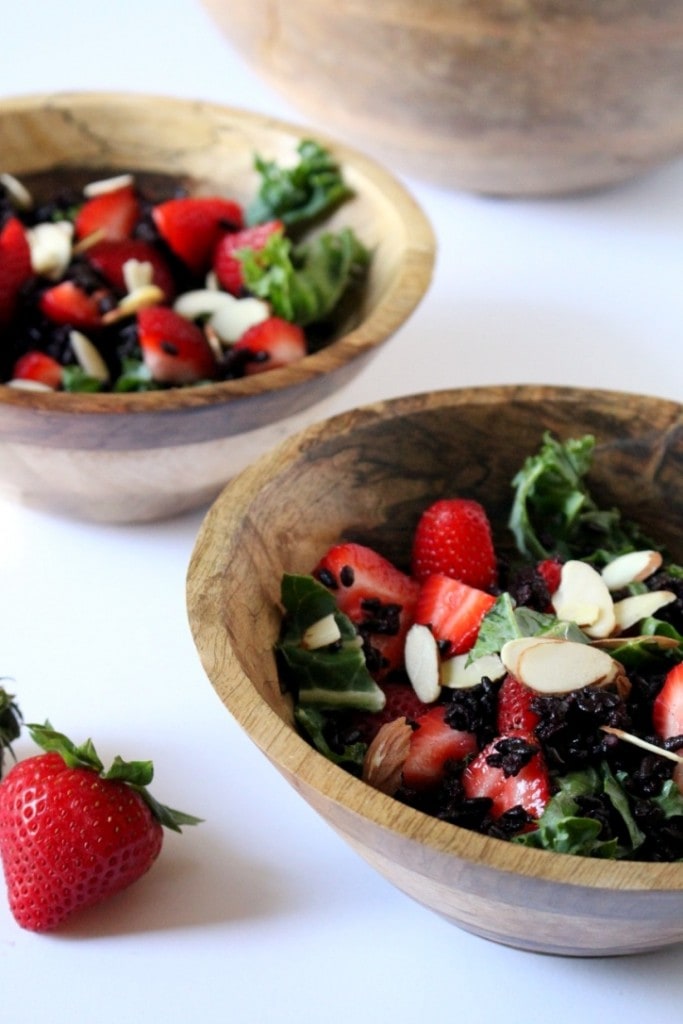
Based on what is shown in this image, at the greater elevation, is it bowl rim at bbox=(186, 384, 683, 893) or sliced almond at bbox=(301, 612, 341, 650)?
bowl rim at bbox=(186, 384, 683, 893)

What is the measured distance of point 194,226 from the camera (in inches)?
58.5

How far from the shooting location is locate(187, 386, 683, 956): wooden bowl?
748mm

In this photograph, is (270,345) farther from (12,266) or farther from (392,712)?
(392,712)

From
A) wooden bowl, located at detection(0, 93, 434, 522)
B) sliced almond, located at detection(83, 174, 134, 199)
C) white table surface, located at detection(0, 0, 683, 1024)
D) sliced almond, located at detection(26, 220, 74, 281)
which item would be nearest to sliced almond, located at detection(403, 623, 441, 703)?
white table surface, located at detection(0, 0, 683, 1024)

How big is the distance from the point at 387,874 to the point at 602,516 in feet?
1.29

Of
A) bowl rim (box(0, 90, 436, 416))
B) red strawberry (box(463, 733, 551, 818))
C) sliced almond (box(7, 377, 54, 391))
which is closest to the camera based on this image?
red strawberry (box(463, 733, 551, 818))

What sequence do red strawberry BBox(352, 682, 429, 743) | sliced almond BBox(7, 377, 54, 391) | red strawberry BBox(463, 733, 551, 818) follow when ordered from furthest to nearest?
sliced almond BBox(7, 377, 54, 391) < red strawberry BBox(352, 682, 429, 743) < red strawberry BBox(463, 733, 551, 818)

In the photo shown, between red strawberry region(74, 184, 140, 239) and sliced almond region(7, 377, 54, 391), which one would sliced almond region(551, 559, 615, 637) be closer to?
sliced almond region(7, 377, 54, 391)

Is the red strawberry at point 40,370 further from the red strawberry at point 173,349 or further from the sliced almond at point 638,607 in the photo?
the sliced almond at point 638,607

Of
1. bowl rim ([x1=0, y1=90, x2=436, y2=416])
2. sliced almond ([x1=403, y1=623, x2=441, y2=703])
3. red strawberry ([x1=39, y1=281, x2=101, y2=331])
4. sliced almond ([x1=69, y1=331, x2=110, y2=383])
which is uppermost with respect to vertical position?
bowl rim ([x1=0, y1=90, x2=436, y2=416])

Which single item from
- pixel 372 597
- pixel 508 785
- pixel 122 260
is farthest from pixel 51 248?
pixel 508 785

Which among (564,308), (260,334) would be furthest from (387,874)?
(564,308)

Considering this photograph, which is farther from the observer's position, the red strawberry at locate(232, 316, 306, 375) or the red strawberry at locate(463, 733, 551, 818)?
the red strawberry at locate(232, 316, 306, 375)

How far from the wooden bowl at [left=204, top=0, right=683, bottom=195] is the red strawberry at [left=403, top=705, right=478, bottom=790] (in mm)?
835
